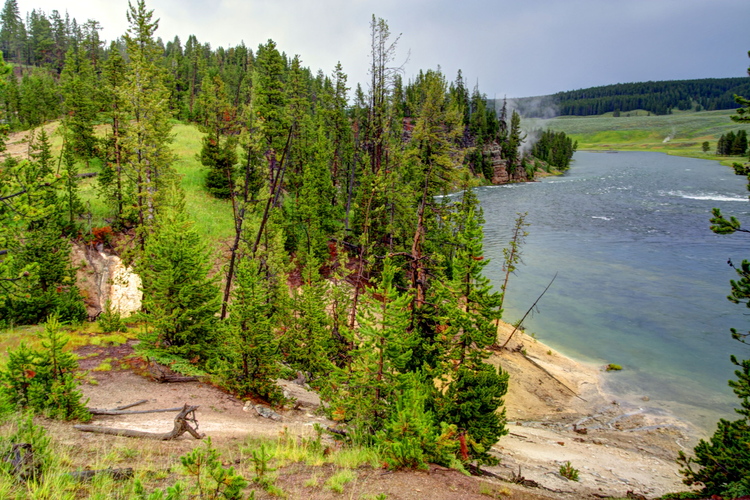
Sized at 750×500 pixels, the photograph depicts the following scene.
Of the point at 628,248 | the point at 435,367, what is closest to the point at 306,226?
the point at 435,367

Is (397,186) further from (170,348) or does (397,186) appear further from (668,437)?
(668,437)

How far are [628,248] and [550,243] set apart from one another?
8.08 meters

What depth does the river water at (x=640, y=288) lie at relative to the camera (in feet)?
81.1

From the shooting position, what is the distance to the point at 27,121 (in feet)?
205

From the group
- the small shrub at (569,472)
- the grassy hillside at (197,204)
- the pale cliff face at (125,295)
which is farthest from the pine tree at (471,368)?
the pale cliff face at (125,295)

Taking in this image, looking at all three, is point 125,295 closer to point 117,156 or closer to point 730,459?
point 117,156

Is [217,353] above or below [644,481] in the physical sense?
above

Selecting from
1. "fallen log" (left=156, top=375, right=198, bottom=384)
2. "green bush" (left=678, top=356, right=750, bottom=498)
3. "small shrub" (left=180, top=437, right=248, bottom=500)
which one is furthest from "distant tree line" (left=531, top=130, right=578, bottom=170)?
"small shrub" (left=180, top=437, right=248, bottom=500)

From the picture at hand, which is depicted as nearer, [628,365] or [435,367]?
[435,367]

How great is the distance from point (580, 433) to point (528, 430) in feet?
8.58

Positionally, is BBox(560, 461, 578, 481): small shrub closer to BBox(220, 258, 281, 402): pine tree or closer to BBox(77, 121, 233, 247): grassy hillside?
BBox(220, 258, 281, 402): pine tree

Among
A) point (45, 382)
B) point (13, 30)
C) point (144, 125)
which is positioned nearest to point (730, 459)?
point (45, 382)

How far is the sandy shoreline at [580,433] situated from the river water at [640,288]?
1649 mm

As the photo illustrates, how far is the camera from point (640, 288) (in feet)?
119
